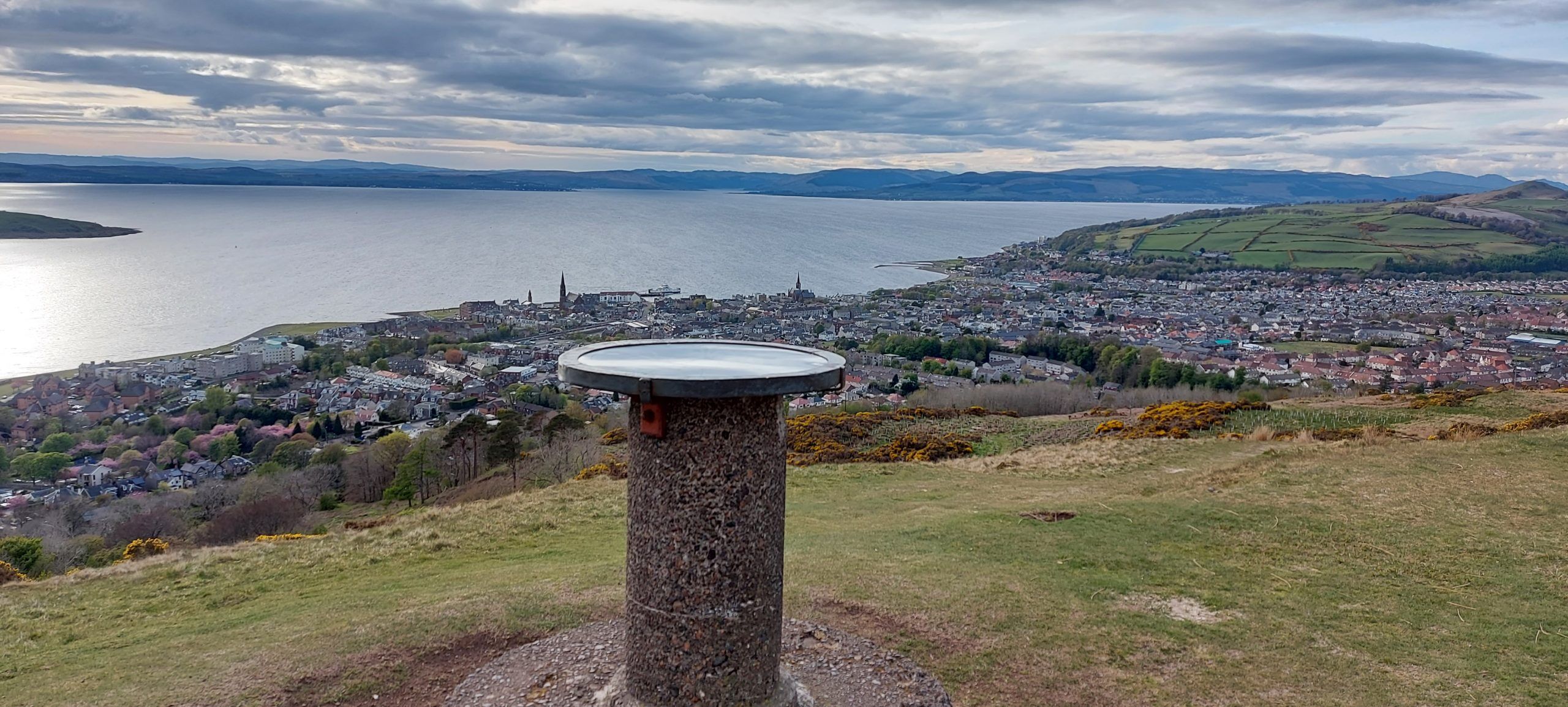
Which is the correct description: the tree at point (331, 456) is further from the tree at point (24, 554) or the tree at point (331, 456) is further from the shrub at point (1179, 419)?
the shrub at point (1179, 419)

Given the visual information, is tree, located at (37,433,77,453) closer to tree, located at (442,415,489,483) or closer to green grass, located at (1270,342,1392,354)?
tree, located at (442,415,489,483)

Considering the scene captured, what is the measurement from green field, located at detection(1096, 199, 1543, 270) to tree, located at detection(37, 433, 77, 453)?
116 meters

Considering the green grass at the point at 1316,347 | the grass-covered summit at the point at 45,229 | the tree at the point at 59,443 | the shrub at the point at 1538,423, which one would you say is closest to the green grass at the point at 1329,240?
the green grass at the point at 1316,347

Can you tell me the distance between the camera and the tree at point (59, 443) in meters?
38.8

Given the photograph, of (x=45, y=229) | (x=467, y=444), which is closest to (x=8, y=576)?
(x=467, y=444)

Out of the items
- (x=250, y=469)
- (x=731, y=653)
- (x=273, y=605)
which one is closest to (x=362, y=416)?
(x=250, y=469)

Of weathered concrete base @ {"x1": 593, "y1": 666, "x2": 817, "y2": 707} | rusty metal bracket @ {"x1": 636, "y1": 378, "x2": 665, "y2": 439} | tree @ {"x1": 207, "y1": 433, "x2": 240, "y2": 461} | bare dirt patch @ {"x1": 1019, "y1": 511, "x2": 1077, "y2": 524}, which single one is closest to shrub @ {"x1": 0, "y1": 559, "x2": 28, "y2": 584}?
weathered concrete base @ {"x1": 593, "y1": 666, "x2": 817, "y2": 707}

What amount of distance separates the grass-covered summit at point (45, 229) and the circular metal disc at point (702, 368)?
185715mm

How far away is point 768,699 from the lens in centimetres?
611

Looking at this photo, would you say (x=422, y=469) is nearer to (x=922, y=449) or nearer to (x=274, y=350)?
(x=922, y=449)

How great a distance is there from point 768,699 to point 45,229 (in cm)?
19031

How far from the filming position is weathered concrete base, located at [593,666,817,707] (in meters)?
6.09

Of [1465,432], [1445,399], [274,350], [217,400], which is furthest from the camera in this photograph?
[274,350]

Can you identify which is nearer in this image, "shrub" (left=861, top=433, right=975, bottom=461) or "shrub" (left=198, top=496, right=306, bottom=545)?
"shrub" (left=861, top=433, right=975, bottom=461)
